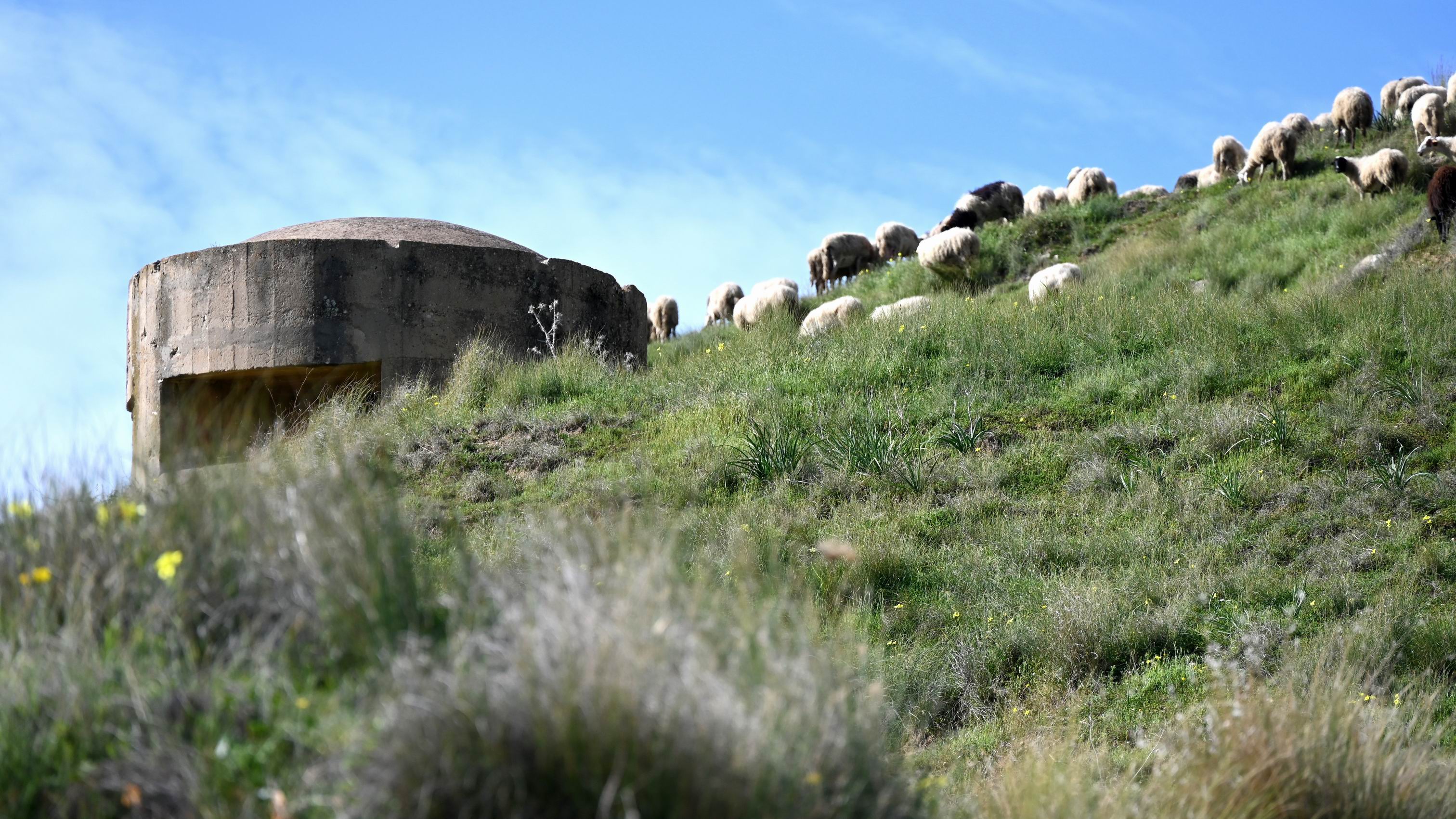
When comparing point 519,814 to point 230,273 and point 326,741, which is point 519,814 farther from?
point 230,273

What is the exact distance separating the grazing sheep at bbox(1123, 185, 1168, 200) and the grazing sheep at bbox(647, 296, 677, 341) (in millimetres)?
10084

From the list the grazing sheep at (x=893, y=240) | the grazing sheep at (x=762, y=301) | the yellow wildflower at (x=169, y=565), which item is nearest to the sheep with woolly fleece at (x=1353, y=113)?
the grazing sheep at (x=893, y=240)

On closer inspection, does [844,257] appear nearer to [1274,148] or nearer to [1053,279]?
[1274,148]

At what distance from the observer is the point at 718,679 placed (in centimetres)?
283

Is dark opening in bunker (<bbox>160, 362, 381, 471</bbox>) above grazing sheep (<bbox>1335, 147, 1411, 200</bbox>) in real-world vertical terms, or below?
below

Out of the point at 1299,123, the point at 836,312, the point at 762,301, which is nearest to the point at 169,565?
the point at 836,312

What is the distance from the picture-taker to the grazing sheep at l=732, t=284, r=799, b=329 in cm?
2197

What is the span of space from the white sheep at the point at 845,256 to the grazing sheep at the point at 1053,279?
10208 mm

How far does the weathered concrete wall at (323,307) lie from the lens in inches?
477

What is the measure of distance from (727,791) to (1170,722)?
4001 mm

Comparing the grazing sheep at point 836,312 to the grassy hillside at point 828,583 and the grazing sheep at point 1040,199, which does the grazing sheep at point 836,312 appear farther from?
the grazing sheep at point 1040,199

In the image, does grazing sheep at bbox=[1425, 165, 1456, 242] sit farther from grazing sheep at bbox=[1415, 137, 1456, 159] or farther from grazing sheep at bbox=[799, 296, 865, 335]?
grazing sheep at bbox=[799, 296, 865, 335]

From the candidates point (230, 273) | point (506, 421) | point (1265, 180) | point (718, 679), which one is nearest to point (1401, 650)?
point (718, 679)

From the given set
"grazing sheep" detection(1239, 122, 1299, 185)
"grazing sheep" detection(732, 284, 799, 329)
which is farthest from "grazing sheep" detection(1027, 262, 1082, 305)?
"grazing sheep" detection(1239, 122, 1299, 185)
